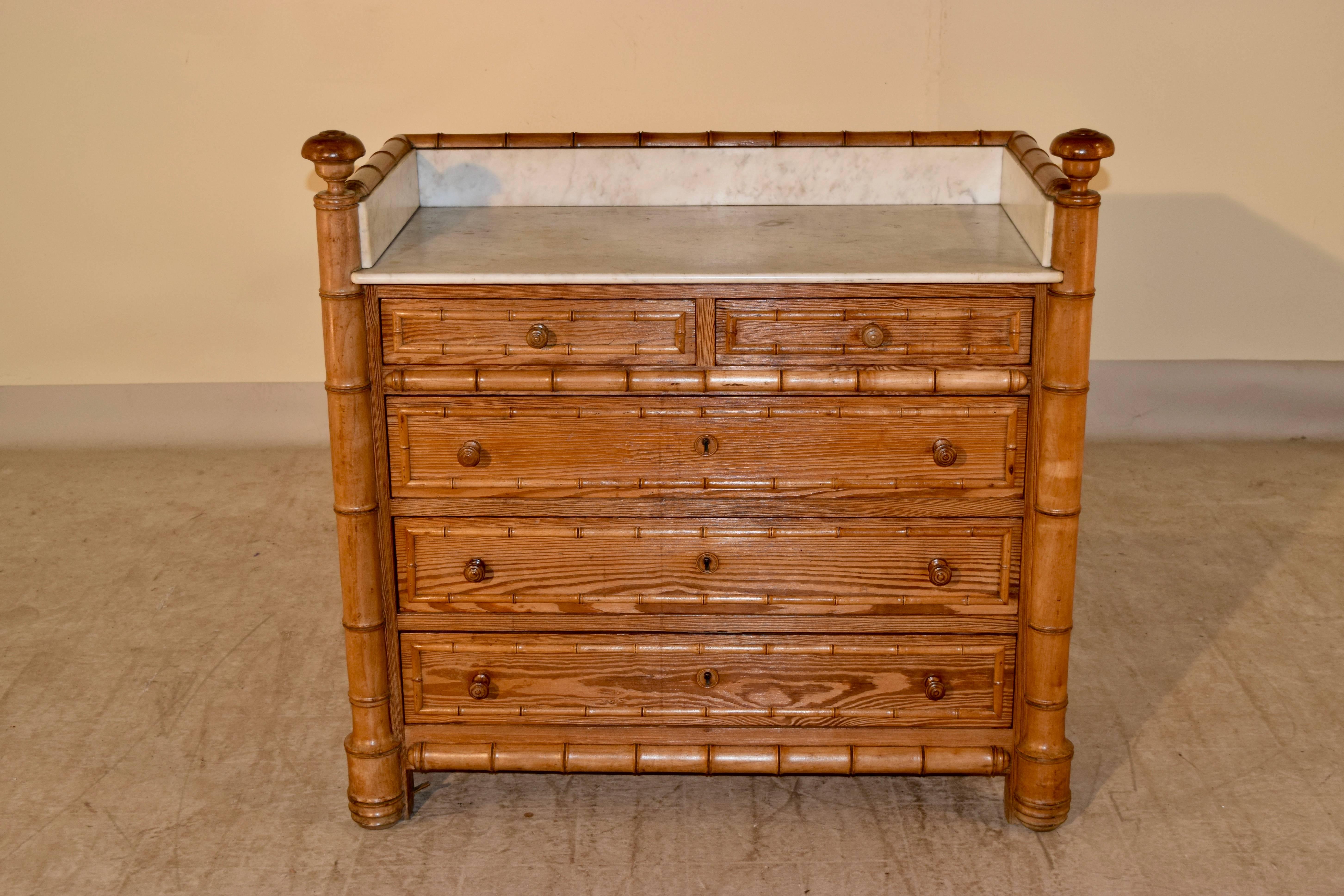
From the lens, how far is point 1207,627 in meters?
3.67

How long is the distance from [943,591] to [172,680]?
1.92 meters

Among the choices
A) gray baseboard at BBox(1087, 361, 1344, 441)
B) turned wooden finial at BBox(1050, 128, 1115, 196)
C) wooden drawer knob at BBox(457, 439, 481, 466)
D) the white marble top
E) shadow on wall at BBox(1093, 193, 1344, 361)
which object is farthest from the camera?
gray baseboard at BBox(1087, 361, 1344, 441)

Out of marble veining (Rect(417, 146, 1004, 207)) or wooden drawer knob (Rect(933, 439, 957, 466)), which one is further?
marble veining (Rect(417, 146, 1004, 207))

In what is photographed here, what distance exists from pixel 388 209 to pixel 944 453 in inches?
46.3

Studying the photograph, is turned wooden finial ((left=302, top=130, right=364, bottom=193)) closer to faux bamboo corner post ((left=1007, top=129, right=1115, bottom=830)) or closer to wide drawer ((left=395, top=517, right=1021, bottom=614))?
wide drawer ((left=395, top=517, right=1021, bottom=614))

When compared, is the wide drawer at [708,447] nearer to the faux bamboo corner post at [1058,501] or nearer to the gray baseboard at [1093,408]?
the faux bamboo corner post at [1058,501]

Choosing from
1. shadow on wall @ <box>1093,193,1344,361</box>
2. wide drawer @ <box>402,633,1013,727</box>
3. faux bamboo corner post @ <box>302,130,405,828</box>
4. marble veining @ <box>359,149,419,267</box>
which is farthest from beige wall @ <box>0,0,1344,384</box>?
wide drawer @ <box>402,633,1013,727</box>

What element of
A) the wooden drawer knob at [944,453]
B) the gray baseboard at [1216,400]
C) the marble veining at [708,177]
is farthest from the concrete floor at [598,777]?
the marble veining at [708,177]

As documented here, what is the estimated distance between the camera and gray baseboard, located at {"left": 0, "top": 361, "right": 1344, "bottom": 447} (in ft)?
16.3

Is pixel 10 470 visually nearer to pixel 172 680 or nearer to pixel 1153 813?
pixel 172 680

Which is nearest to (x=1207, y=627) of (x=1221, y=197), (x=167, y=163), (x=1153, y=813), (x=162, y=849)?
(x=1153, y=813)

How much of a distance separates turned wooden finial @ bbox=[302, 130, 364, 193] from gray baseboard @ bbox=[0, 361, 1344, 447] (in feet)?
8.47

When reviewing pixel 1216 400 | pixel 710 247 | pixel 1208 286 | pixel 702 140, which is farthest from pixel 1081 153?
pixel 1216 400

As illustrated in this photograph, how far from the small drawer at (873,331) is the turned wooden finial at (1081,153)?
232 mm
